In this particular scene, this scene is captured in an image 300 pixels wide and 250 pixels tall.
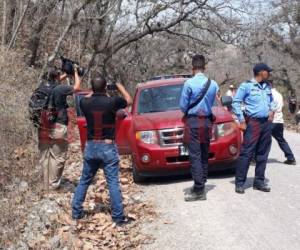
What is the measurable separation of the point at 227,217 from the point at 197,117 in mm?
1529

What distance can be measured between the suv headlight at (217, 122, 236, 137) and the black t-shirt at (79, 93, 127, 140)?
8.62 ft

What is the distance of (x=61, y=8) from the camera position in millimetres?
19250

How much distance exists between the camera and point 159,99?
33.7 feet

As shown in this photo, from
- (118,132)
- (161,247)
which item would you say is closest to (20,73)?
(118,132)

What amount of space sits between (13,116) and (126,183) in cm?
220

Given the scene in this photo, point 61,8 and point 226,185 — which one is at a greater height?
point 61,8

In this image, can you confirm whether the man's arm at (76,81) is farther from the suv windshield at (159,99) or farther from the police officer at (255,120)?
the police officer at (255,120)

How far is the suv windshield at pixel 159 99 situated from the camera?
33.2ft

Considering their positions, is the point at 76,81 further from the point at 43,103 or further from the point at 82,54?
the point at 82,54

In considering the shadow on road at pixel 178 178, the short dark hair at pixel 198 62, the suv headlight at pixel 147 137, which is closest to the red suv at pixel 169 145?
the suv headlight at pixel 147 137

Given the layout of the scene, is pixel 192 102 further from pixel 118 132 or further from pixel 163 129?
pixel 118 132

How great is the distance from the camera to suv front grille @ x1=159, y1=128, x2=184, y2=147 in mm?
9023

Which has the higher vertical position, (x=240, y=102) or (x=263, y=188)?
(x=240, y=102)

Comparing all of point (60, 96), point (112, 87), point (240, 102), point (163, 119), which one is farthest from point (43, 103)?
point (240, 102)
